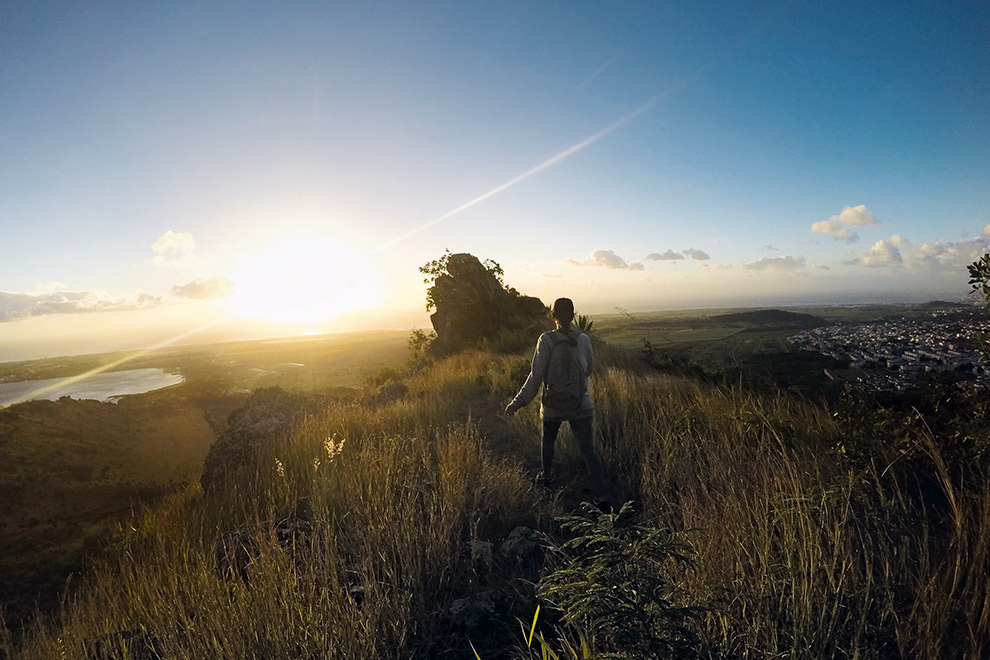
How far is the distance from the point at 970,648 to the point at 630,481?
3168 mm

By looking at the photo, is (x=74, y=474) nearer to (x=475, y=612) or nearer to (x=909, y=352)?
(x=475, y=612)

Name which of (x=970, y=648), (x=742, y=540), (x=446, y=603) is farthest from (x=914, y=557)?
(x=446, y=603)

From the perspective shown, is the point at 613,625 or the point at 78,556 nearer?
the point at 613,625

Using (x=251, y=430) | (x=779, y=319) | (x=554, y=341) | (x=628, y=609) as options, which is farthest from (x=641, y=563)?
(x=779, y=319)

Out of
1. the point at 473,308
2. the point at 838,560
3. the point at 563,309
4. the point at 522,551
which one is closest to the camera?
the point at 838,560

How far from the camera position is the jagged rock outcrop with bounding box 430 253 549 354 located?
21.4 meters

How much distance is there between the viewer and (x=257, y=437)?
878cm

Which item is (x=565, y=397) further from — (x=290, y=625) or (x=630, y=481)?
(x=290, y=625)

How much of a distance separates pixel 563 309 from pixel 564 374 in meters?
0.77

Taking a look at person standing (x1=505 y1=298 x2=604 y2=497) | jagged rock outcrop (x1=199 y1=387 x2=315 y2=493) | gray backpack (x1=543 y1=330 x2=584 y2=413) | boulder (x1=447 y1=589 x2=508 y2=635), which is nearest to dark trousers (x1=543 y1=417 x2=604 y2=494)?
person standing (x1=505 y1=298 x2=604 y2=497)

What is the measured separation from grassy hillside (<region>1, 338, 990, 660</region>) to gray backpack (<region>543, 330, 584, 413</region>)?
106 centimetres

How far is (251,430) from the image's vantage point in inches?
356

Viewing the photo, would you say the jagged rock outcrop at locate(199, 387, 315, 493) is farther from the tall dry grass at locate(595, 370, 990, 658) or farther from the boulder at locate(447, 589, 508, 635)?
the tall dry grass at locate(595, 370, 990, 658)

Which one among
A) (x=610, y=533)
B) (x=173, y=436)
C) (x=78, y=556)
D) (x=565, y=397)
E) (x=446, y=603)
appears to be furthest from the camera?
(x=173, y=436)
